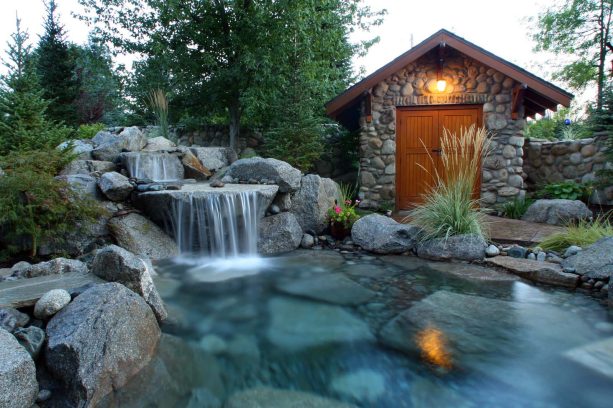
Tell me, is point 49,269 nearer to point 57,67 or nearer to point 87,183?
point 87,183

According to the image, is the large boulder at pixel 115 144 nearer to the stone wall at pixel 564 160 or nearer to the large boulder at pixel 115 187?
the large boulder at pixel 115 187

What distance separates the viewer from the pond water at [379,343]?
90.0 inches

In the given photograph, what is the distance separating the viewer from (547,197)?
24.2 feet

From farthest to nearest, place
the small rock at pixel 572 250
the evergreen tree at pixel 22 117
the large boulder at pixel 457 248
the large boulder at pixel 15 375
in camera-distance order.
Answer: the evergreen tree at pixel 22 117 → the large boulder at pixel 457 248 → the small rock at pixel 572 250 → the large boulder at pixel 15 375

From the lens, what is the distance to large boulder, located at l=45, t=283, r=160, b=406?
2076mm

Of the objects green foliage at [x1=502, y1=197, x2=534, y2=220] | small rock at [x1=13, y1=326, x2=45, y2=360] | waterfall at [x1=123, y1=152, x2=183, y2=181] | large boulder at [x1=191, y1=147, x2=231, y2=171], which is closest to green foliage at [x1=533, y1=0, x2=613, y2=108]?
green foliage at [x1=502, y1=197, x2=534, y2=220]

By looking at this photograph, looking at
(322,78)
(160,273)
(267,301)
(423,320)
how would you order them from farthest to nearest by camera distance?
(322,78) < (160,273) < (267,301) < (423,320)

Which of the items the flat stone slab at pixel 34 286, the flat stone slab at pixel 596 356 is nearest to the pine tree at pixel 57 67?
the flat stone slab at pixel 34 286

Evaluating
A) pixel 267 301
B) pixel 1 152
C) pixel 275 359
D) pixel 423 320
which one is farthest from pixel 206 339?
pixel 1 152

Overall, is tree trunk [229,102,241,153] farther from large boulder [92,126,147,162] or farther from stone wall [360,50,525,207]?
stone wall [360,50,525,207]

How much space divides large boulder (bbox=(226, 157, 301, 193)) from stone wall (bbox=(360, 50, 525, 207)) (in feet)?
6.86

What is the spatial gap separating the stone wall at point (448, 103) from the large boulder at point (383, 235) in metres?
2.01

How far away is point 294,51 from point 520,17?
40.4 feet

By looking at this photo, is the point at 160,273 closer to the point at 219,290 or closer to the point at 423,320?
the point at 219,290
